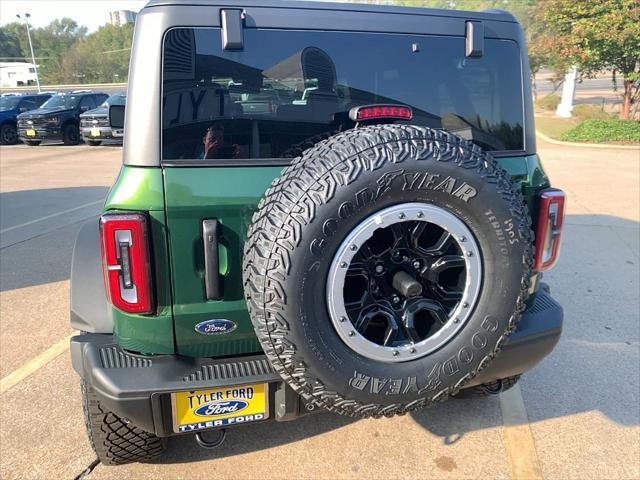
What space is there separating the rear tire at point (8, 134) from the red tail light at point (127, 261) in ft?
60.7

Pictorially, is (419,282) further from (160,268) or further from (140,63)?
(140,63)

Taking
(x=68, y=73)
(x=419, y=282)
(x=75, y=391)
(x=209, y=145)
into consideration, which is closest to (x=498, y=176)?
(x=419, y=282)

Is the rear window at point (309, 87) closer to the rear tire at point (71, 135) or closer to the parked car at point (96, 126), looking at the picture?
the parked car at point (96, 126)

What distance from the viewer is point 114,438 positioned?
2252 mm

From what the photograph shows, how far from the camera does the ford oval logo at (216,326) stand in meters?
1.95

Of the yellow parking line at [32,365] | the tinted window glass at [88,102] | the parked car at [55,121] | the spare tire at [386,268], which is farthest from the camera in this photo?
the tinted window glass at [88,102]

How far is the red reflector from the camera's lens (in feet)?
6.66

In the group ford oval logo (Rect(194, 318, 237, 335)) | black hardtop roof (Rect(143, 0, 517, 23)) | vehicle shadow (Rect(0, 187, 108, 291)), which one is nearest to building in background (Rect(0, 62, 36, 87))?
vehicle shadow (Rect(0, 187, 108, 291))

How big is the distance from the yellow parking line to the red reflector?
2.66m

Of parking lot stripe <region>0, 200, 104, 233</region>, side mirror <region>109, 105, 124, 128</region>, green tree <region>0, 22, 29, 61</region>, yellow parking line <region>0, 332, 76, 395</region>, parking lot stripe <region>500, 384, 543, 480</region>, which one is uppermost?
green tree <region>0, 22, 29, 61</region>

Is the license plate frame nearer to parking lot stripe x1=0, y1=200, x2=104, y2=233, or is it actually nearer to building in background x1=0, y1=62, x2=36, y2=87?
parking lot stripe x1=0, y1=200, x2=104, y2=233

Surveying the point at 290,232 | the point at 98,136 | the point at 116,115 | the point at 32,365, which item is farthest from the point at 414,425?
the point at 98,136

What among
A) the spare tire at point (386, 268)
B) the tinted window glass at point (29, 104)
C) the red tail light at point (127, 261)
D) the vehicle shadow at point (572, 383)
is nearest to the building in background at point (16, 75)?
the tinted window glass at point (29, 104)

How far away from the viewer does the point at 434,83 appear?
7.18ft
